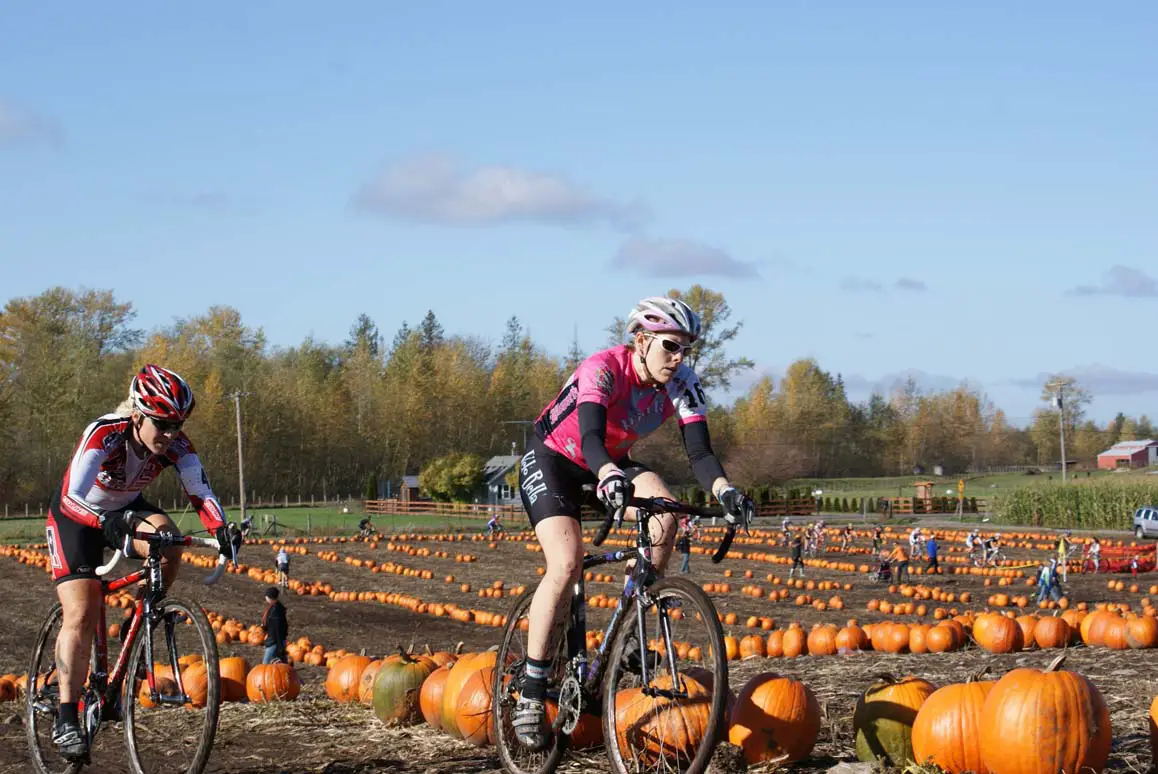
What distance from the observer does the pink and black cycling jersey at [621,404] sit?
636 centimetres

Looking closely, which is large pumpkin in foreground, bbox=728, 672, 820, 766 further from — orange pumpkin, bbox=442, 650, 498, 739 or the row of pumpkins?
orange pumpkin, bbox=442, 650, 498, 739

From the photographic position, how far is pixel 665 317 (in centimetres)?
620

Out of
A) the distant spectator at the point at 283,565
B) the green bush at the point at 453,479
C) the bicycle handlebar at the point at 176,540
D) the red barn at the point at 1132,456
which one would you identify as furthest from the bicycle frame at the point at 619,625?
the red barn at the point at 1132,456

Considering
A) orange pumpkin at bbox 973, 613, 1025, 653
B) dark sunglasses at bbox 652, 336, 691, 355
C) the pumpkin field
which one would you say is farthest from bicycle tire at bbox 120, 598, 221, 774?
orange pumpkin at bbox 973, 613, 1025, 653

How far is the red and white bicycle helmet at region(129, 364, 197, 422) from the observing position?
7008 mm

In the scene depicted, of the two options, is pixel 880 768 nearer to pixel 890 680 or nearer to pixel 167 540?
pixel 890 680

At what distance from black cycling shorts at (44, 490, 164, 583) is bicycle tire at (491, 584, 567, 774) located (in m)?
2.26

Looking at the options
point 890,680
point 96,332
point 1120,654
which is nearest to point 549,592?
point 890,680

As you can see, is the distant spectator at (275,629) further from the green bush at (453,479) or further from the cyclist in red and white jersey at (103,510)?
the green bush at (453,479)

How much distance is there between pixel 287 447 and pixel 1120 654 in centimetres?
10021

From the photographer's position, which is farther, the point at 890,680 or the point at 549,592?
the point at 890,680

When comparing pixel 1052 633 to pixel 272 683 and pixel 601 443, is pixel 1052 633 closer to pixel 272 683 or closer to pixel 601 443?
pixel 272 683

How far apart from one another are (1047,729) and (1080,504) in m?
63.8

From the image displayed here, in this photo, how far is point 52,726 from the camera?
802cm
